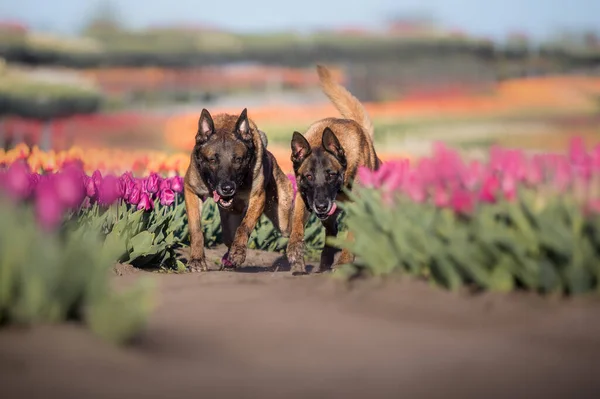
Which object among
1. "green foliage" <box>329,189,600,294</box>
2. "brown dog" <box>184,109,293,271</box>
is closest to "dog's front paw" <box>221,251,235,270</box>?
"brown dog" <box>184,109,293,271</box>

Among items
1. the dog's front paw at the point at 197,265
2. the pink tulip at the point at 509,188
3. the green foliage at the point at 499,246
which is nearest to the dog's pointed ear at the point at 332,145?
the dog's front paw at the point at 197,265

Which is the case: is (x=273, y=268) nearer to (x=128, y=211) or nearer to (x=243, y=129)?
(x=243, y=129)

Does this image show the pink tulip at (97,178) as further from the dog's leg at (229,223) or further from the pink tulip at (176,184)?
the dog's leg at (229,223)

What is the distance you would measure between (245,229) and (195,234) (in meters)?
0.43

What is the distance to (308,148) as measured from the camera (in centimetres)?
837

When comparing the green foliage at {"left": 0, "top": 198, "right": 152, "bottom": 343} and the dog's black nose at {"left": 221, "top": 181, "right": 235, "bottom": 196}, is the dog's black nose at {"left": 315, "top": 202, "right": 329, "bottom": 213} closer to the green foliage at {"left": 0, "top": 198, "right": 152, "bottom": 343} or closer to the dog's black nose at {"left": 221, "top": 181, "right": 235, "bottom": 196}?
the dog's black nose at {"left": 221, "top": 181, "right": 235, "bottom": 196}

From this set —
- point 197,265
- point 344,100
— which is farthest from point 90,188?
point 344,100

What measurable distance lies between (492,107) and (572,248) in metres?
26.0

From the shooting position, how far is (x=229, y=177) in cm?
836

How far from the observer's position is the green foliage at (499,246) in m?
4.67

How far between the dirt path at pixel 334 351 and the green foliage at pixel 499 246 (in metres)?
0.10

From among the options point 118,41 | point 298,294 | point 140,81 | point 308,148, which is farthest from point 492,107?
point 298,294

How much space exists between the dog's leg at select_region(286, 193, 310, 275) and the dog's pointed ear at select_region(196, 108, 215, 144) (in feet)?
3.02

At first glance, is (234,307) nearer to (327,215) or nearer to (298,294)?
(298,294)
